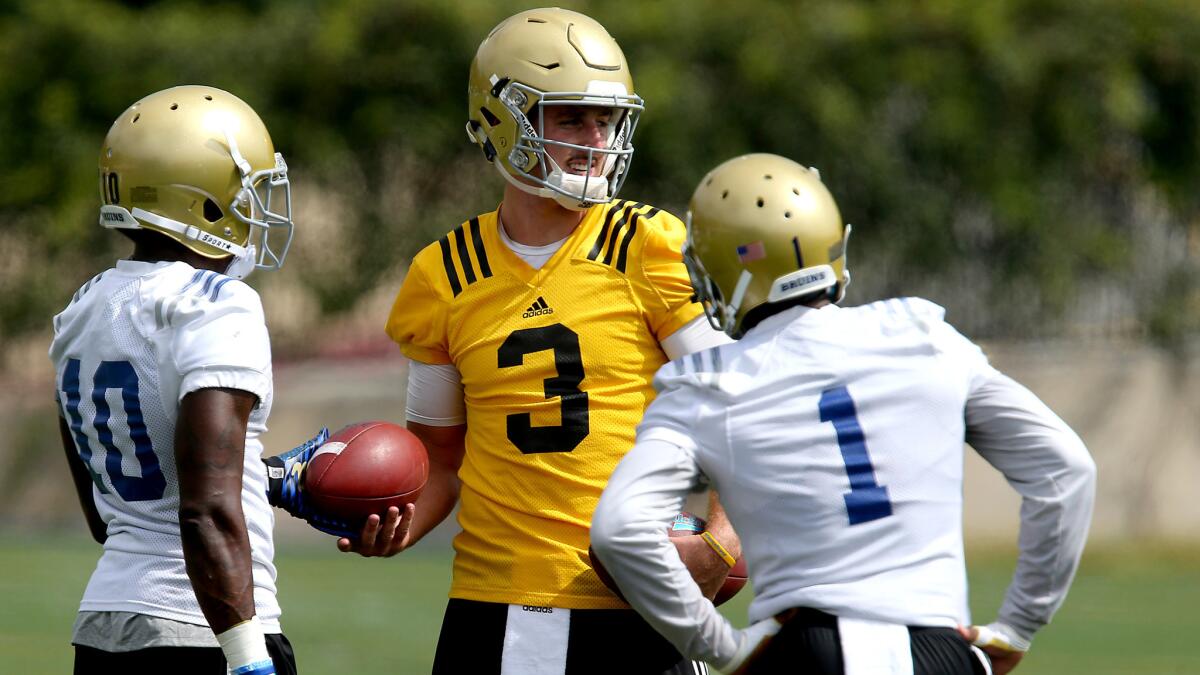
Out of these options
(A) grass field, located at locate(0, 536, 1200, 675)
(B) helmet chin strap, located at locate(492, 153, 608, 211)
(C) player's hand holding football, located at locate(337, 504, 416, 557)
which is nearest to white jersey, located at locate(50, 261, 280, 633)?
(C) player's hand holding football, located at locate(337, 504, 416, 557)

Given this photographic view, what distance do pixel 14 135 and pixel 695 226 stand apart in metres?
10.3

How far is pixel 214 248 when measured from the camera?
3412 millimetres

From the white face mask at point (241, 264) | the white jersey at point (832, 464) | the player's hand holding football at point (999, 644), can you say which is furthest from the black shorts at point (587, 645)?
the white face mask at point (241, 264)

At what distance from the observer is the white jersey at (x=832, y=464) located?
288cm

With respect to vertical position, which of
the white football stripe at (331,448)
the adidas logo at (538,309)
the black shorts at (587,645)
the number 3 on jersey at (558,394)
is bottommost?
the black shorts at (587,645)

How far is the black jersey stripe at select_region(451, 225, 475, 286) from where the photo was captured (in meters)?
A: 3.83

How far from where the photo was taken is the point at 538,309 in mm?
3721

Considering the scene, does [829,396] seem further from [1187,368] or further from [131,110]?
[1187,368]

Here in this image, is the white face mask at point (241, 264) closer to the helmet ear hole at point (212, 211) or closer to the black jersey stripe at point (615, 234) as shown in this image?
the helmet ear hole at point (212, 211)

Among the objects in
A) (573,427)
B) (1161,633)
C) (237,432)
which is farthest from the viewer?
(1161,633)

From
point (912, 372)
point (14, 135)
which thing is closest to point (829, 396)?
point (912, 372)

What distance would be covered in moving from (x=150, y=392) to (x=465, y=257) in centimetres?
92

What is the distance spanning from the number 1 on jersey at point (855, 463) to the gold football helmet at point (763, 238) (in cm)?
25

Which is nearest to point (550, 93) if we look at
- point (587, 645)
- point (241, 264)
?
point (241, 264)
